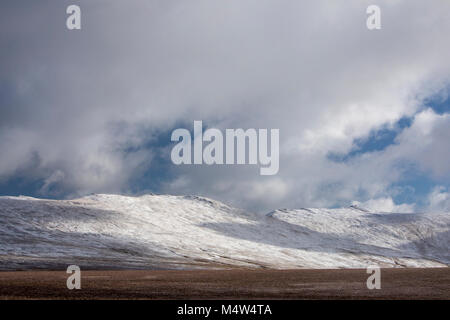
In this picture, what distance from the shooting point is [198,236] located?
4301 inches

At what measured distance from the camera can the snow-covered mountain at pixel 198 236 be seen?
80.9m

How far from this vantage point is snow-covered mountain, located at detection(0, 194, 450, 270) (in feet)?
265

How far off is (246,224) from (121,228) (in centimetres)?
4561

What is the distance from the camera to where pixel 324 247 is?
122312 mm

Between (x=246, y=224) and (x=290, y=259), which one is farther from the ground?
(x=246, y=224)
